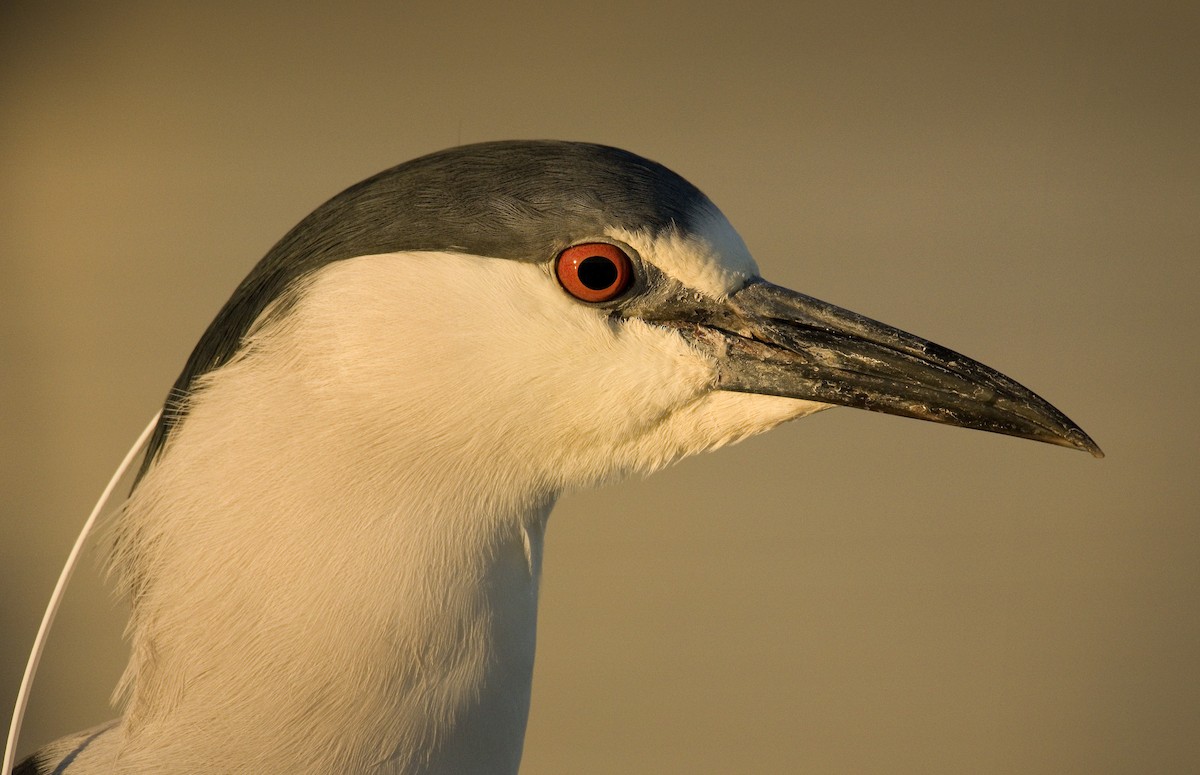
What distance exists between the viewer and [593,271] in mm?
693

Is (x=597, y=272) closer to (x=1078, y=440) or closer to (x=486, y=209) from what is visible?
(x=486, y=209)

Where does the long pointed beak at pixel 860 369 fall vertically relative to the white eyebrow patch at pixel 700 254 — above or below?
below

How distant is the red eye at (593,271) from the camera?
2.26ft

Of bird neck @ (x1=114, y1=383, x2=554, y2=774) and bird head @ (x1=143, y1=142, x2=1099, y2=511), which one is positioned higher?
bird head @ (x1=143, y1=142, x2=1099, y2=511)

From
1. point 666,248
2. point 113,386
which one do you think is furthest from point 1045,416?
point 113,386

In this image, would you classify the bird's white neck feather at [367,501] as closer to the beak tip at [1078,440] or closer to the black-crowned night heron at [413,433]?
the black-crowned night heron at [413,433]

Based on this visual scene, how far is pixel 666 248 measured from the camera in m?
0.70

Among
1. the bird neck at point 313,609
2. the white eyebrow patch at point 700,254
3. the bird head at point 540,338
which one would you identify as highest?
the white eyebrow patch at point 700,254

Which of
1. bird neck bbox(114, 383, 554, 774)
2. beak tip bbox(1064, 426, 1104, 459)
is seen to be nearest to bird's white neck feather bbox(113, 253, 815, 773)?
bird neck bbox(114, 383, 554, 774)

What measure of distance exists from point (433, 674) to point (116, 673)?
5.65ft

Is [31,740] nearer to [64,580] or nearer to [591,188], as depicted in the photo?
[64,580]

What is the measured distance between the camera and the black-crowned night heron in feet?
2.22

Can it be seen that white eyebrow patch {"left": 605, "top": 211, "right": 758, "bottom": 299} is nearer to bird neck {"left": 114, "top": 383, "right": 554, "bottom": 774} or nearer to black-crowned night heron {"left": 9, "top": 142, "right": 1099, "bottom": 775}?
black-crowned night heron {"left": 9, "top": 142, "right": 1099, "bottom": 775}

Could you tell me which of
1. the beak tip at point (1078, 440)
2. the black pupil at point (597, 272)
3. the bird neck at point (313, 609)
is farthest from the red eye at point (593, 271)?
the beak tip at point (1078, 440)
